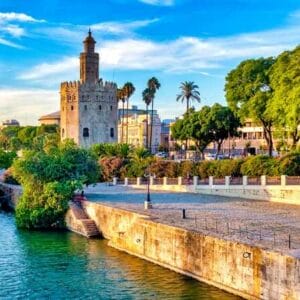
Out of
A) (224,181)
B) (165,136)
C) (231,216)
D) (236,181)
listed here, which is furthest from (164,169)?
(165,136)

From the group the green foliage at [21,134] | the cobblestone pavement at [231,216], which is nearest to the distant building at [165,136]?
the green foliage at [21,134]

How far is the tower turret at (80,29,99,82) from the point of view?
262 feet

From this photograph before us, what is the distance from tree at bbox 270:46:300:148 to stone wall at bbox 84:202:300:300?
55.7 feet

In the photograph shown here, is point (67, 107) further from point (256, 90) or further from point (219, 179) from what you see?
point (219, 179)

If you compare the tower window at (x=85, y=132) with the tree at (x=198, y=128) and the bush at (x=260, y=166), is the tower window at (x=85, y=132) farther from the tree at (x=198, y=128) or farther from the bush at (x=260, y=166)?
the bush at (x=260, y=166)

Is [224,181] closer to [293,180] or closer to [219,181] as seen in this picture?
[219,181]

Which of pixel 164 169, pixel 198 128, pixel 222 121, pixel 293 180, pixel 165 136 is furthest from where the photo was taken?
pixel 165 136

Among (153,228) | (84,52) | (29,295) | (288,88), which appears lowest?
(29,295)

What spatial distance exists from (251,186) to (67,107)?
152 feet

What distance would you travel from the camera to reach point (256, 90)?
51.6 m

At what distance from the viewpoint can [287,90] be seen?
41562 mm

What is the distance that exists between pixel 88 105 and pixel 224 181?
4122 centimetres

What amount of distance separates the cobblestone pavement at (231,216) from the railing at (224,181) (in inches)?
66.2

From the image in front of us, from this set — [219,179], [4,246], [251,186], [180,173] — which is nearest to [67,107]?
[180,173]
